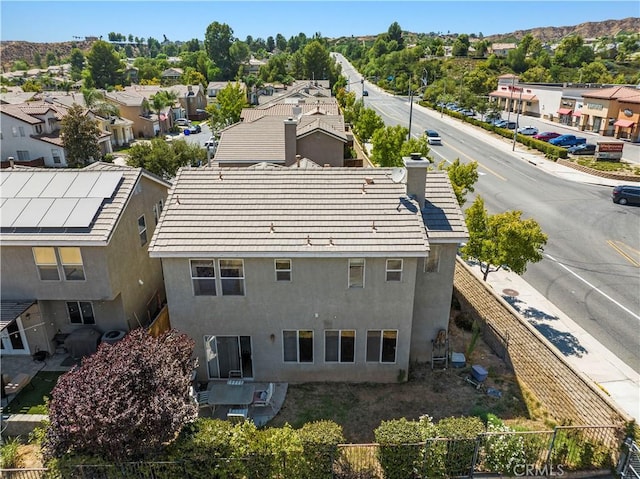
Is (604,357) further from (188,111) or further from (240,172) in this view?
(188,111)

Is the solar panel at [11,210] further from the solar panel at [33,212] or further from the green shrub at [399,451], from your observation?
the green shrub at [399,451]

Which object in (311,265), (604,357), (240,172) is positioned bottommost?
(604,357)

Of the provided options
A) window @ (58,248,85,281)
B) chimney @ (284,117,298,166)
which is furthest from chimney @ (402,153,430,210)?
chimney @ (284,117,298,166)

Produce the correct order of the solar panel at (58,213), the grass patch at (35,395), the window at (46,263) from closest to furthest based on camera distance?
the grass patch at (35,395) < the solar panel at (58,213) < the window at (46,263)

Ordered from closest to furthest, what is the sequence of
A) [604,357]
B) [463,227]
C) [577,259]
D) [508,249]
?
1. [463,227]
2. [604,357]
3. [508,249]
4. [577,259]

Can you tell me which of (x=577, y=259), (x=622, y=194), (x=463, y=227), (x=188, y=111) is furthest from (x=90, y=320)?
(x=188, y=111)

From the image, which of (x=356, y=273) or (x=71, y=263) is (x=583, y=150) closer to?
(x=356, y=273)

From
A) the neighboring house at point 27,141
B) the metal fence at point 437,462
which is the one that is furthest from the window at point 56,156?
the metal fence at point 437,462

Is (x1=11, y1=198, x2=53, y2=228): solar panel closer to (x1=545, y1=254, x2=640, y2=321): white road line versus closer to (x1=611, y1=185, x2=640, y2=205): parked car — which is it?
(x1=545, y1=254, x2=640, y2=321): white road line
